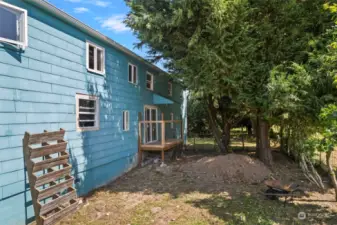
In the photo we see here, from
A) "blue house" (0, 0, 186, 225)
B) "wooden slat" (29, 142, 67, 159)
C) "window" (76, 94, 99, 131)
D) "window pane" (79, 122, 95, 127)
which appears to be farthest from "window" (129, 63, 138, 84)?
"wooden slat" (29, 142, 67, 159)

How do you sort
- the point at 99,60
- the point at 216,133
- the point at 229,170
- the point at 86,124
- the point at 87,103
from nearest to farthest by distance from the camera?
the point at 86,124
the point at 87,103
the point at 99,60
the point at 229,170
the point at 216,133

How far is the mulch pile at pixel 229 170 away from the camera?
8.57 metres

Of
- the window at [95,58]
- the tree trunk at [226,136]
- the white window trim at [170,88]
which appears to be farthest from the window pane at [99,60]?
the white window trim at [170,88]

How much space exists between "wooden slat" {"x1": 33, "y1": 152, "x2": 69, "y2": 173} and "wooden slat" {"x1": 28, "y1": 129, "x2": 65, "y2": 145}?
17.0 inches

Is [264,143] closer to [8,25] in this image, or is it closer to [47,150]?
[47,150]

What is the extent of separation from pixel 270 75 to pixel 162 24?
4.00 meters

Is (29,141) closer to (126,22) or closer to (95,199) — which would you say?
(95,199)

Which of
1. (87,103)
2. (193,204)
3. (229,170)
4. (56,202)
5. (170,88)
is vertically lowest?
(193,204)

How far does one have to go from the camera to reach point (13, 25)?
4.92 meters

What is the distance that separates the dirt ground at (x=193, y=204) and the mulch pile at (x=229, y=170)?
18 cm

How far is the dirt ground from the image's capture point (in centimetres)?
532

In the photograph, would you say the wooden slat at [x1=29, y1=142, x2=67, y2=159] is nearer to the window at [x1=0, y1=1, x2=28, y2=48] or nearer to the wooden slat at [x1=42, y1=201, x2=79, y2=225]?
the wooden slat at [x1=42, y1=201, x2=79, y2=225]

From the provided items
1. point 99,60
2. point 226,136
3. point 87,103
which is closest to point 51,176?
point 87,103

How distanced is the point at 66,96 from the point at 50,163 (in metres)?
1.85
